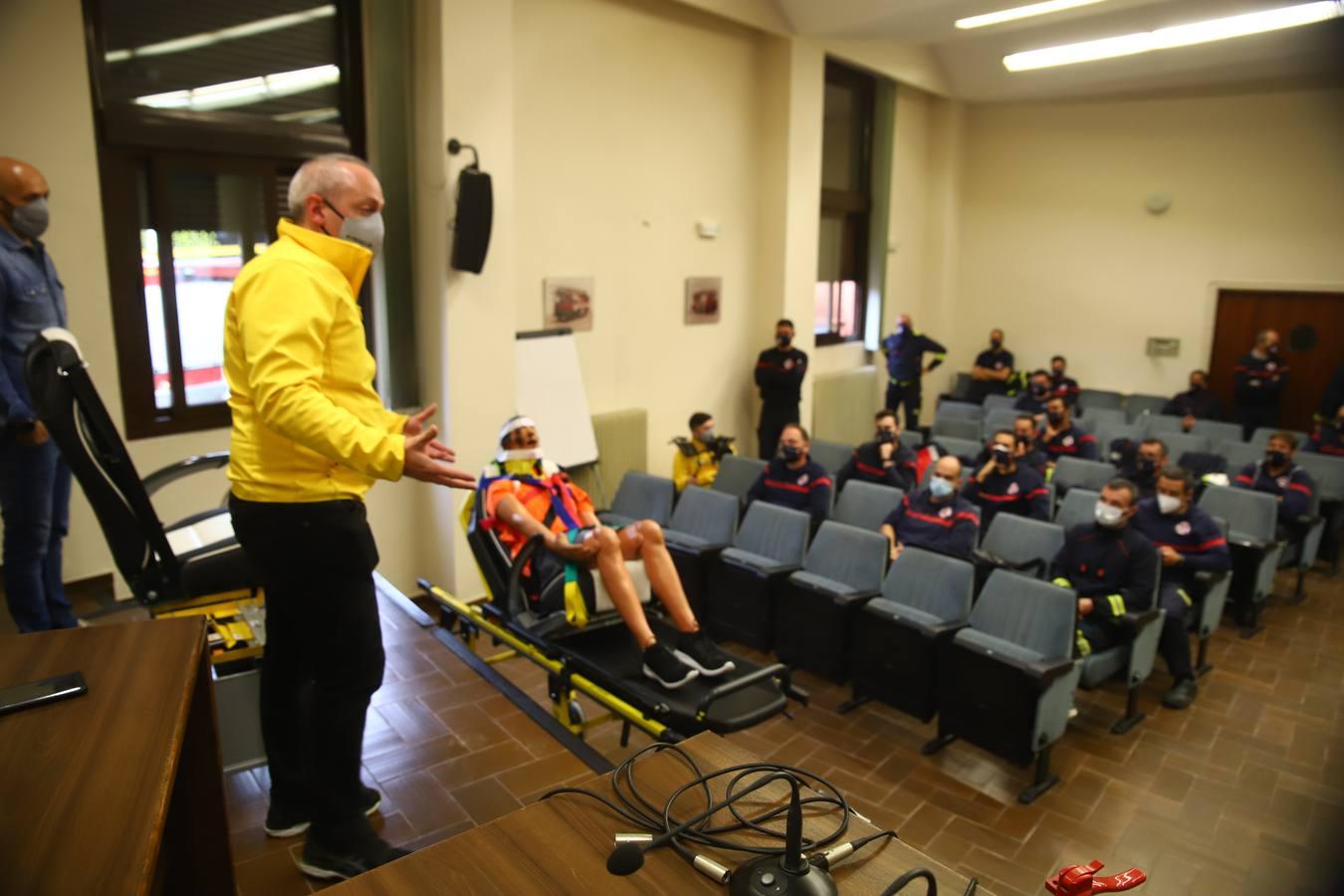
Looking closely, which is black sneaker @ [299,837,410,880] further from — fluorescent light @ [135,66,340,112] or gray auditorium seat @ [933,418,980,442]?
→ gray auditorium seat @ [933,418,980,442]

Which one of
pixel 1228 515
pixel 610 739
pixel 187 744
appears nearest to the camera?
pixel 187 744

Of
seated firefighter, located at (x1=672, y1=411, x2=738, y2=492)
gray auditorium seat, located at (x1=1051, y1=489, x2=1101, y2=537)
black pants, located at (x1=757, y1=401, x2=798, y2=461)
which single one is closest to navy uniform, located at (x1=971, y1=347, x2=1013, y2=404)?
black pants, located at (x1=757, y1=401, x2=798, y2=461)

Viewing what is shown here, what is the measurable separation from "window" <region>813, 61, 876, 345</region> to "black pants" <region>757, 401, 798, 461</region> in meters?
1.98

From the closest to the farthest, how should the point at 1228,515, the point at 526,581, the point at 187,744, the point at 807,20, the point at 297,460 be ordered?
the point at 187,744, the point at 297,460, the point at 526,581, the point at 1228,515, the point at 807,20

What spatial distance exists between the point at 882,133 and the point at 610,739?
8.51m

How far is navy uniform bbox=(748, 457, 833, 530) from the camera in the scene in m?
6.00

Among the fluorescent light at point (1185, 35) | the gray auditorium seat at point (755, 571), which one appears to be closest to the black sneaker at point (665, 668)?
the gray auditorium seat at point (755, 571)

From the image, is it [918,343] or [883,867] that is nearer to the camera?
[883,867]

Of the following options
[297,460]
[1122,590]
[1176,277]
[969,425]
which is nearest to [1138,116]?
[1176,277]

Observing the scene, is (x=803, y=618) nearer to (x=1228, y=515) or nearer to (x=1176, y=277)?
(x=1228, y=515)

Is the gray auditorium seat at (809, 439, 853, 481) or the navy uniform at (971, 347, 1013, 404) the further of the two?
the navy uniform at (971, 347, 1013, 404)

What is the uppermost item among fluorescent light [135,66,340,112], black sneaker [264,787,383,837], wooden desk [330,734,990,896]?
fluorescent light [135,66,340,112]

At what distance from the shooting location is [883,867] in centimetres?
125

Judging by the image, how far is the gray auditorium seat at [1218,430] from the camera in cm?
838
